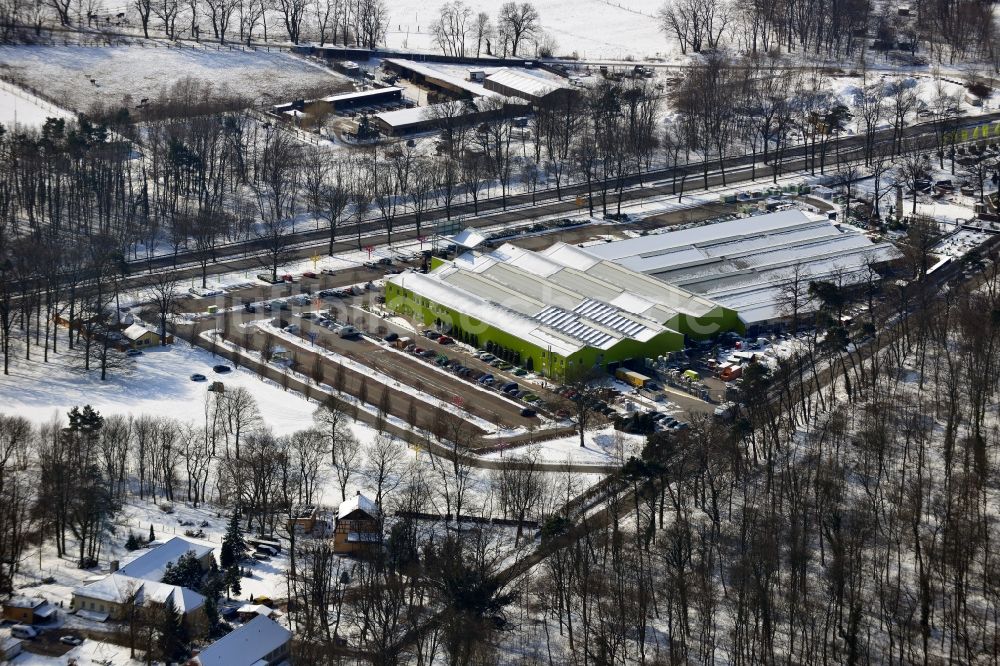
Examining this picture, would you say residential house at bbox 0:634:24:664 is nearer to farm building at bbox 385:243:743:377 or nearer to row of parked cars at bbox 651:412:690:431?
row of parked cars at bbox 651:412:690:431

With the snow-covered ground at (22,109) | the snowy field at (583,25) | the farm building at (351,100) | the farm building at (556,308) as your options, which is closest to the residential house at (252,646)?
the farm building at (556,308)

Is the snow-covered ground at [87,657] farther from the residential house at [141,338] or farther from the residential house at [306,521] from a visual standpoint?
the residential house at [141,338]

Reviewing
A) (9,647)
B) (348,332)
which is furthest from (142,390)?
(9,647)

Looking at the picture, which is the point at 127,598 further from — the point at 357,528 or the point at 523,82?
the point at 523,82

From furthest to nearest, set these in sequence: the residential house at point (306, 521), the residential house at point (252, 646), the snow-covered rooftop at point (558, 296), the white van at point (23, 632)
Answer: the snow-covered rooftop at point (558, 296) < the residential house at point (306, 521) < the white van at point (23, 632) < the residential house at point (252, 646)

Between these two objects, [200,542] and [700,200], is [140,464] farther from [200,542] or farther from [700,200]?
[700,200]

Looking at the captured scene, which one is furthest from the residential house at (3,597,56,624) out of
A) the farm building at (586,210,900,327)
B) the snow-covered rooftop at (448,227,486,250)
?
the snow-covered rooftop at (448,227,486,250)
